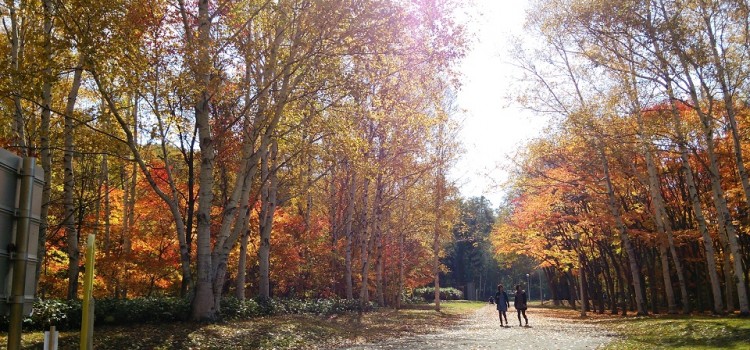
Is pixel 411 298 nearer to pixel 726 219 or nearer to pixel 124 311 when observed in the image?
pixel 726 219

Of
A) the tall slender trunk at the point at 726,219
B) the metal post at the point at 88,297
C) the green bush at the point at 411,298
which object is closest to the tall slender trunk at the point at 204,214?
the metal post at the point at 88,297

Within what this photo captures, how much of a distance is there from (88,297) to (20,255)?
772mm

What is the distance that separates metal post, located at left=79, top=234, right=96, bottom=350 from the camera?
3.12m

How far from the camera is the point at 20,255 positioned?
2486 mm

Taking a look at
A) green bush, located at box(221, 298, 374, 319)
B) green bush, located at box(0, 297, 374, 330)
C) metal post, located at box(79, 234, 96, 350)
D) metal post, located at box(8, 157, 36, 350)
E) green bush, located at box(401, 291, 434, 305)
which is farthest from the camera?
green bush, located at box(401, 291, 434, 305)

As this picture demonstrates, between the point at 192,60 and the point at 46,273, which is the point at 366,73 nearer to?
the point at 192,60

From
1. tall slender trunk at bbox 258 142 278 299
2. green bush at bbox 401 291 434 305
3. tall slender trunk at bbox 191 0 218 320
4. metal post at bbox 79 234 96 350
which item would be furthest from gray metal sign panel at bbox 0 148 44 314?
green bush at bbox 401 291 434 305

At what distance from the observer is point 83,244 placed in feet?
80.7

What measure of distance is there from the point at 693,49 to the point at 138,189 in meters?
22.3

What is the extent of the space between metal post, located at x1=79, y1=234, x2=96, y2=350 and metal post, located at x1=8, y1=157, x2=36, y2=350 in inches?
21.1

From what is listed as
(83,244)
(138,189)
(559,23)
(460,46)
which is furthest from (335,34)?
(83,244)

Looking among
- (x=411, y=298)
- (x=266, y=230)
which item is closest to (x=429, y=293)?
(x=411, y=298)

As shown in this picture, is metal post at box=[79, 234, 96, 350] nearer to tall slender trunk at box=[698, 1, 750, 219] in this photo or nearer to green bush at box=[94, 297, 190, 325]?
green bush at box=[94, 297, 190, 325]

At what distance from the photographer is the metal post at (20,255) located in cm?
239
